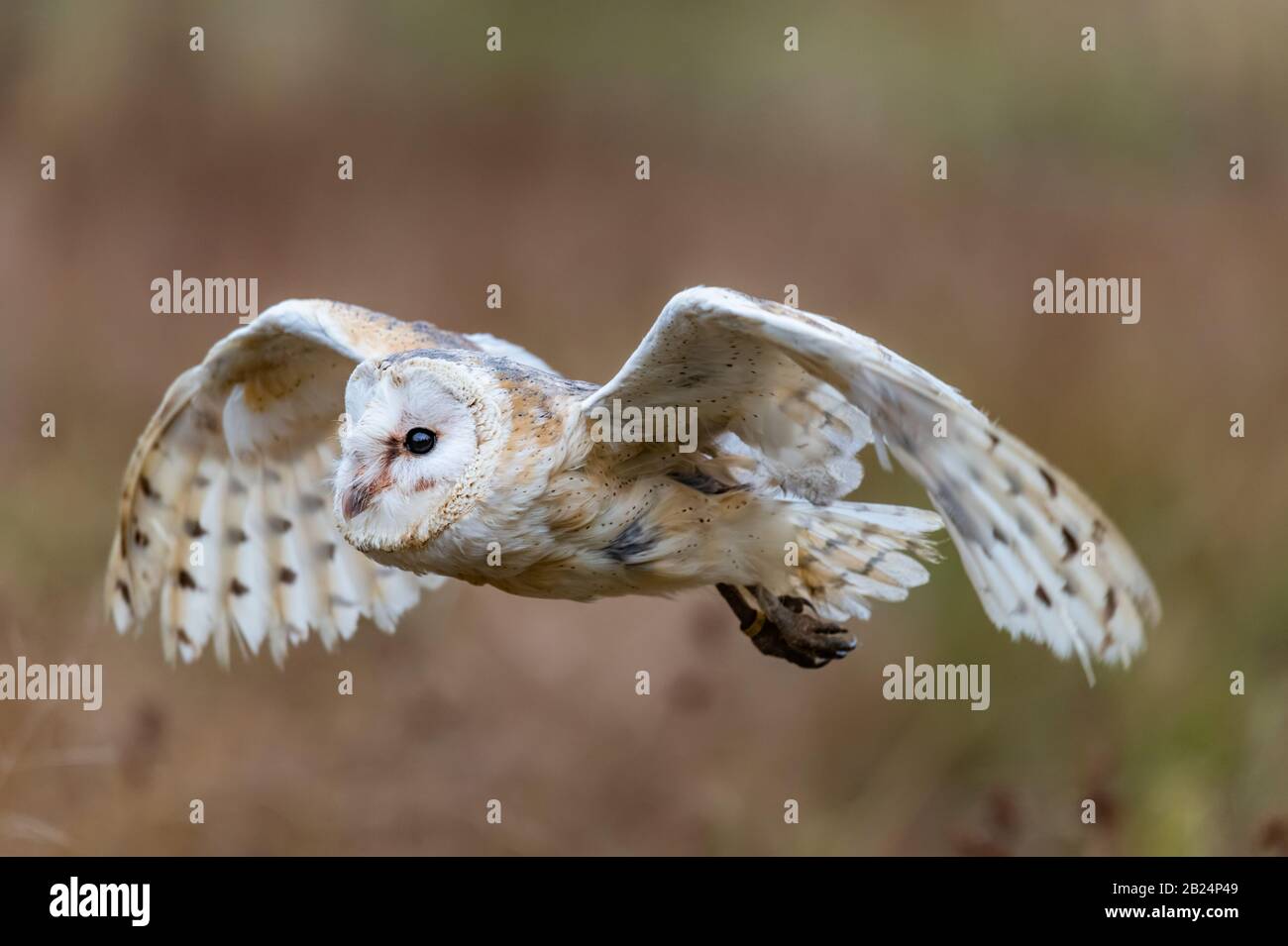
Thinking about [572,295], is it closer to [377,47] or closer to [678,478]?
[377,47]

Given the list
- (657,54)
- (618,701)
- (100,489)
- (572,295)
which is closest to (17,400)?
(100,489)

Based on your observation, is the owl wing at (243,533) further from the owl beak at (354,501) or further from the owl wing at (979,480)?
the owl wing at (979,480)

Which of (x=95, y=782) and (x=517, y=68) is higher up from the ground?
(x=517, y=68)
